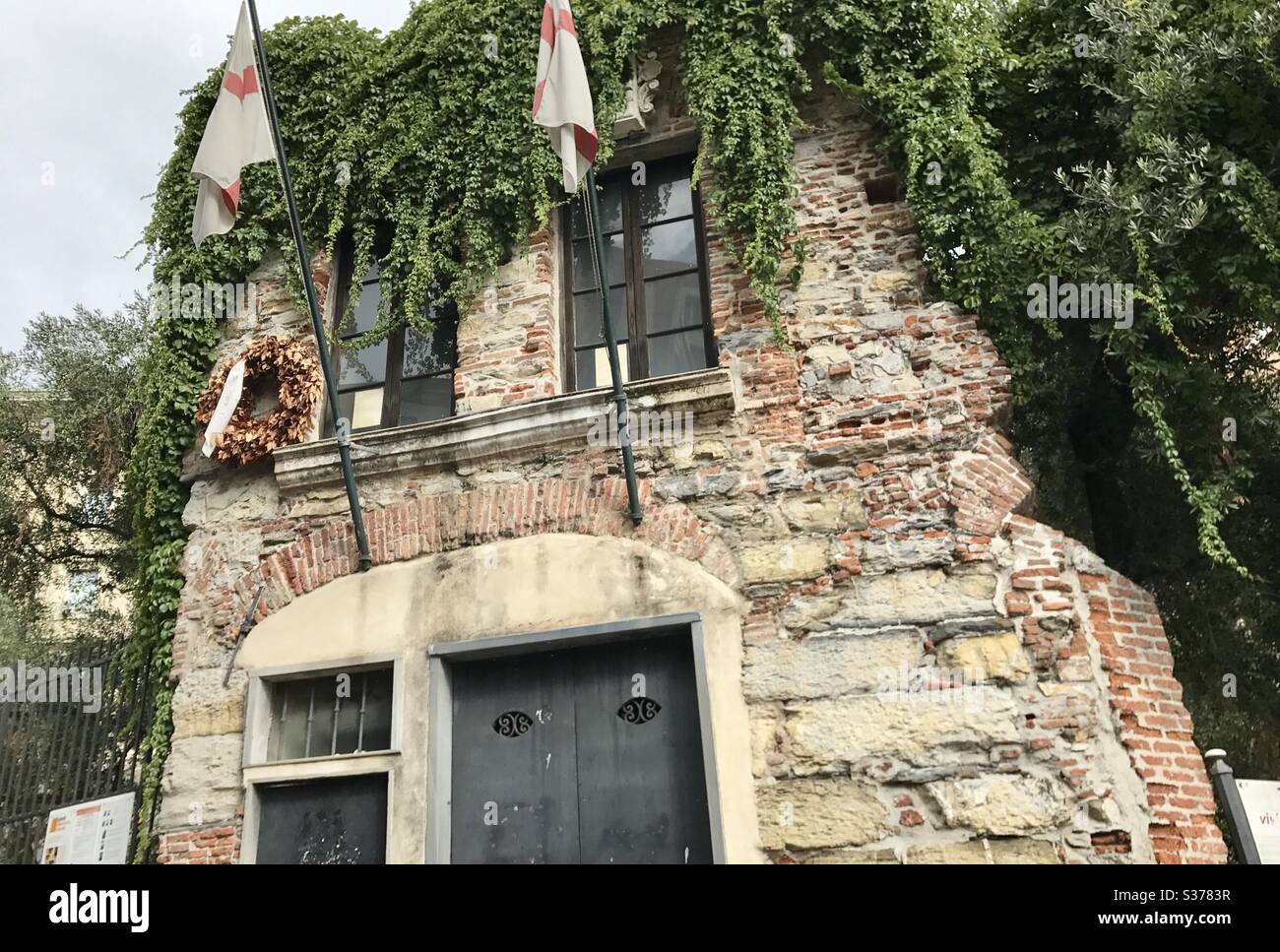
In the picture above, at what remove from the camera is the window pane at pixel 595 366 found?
21.7ft

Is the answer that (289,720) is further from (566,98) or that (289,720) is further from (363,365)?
(566,98)

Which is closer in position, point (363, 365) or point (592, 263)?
point (592, 263)

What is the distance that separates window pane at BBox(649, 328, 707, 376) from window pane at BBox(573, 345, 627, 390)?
200mm

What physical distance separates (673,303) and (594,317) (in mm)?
580

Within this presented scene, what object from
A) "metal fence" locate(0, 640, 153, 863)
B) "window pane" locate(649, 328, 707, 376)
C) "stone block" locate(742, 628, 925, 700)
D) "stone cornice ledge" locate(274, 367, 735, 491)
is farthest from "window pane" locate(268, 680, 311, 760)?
"window pane" locate(649, 328, 707, 376)

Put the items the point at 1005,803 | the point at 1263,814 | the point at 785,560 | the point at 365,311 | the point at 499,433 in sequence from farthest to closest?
the point at 365,311 → the point at 499,433 → the point at 785,560 → the point at 1005,803 → the point at 1263,814

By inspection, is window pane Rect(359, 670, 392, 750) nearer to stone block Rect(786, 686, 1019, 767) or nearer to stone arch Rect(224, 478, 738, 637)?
stone arch Rect(224, 478, 738, 637)

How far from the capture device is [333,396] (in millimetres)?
6145

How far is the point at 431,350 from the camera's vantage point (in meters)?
7.14

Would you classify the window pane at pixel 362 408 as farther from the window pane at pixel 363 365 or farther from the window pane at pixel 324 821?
the window pane at pixel 324 821

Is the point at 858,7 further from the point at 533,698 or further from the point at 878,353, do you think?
the point at 533,698

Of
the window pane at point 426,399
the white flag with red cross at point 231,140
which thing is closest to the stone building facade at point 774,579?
the window pane at point 426,399

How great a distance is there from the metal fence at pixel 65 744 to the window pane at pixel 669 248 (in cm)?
449

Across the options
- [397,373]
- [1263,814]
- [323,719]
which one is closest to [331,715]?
[323,719]
